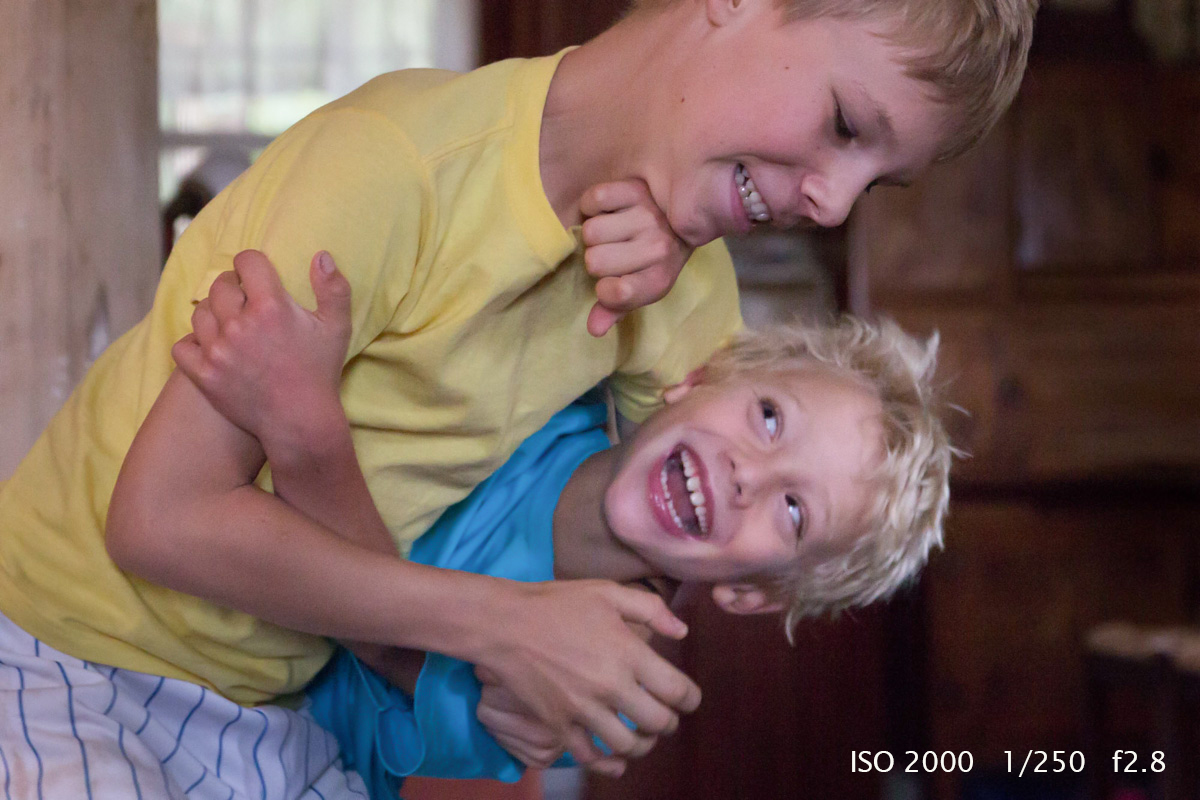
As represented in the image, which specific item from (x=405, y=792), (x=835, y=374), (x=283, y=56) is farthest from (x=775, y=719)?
(x=283, y=56)

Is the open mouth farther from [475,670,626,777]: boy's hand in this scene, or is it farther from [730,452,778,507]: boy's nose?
[475,670,626,777]: boy's hand

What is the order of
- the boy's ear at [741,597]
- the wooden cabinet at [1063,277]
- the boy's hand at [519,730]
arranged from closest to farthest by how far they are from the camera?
the boy's hand at [519,730]
the boy's ear at [741,597]
the wooden cabinet at [1063,277]

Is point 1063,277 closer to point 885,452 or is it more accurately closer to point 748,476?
point 885,452

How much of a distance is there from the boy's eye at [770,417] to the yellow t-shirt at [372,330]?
232 millimetres

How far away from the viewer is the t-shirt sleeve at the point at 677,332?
3.82 feet

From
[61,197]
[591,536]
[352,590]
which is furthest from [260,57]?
[352,590]

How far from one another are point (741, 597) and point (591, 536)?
0.19m

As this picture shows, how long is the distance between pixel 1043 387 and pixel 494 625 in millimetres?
2209

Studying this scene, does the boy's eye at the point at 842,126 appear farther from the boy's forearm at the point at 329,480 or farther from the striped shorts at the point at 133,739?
the striped shorts at the point at 133,739

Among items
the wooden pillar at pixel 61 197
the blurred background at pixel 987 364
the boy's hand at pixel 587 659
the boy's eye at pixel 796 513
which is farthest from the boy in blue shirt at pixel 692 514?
the blurred background at pixel 987 364

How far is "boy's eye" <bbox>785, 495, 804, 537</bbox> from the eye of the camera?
1.12m

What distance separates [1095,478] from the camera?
2.77m

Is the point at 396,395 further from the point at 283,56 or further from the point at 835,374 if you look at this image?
the point at 283,56

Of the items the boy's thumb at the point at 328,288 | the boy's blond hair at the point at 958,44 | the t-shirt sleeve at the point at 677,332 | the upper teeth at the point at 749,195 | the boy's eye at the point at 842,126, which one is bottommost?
the t-shirt sleeve at the point at 677,332
